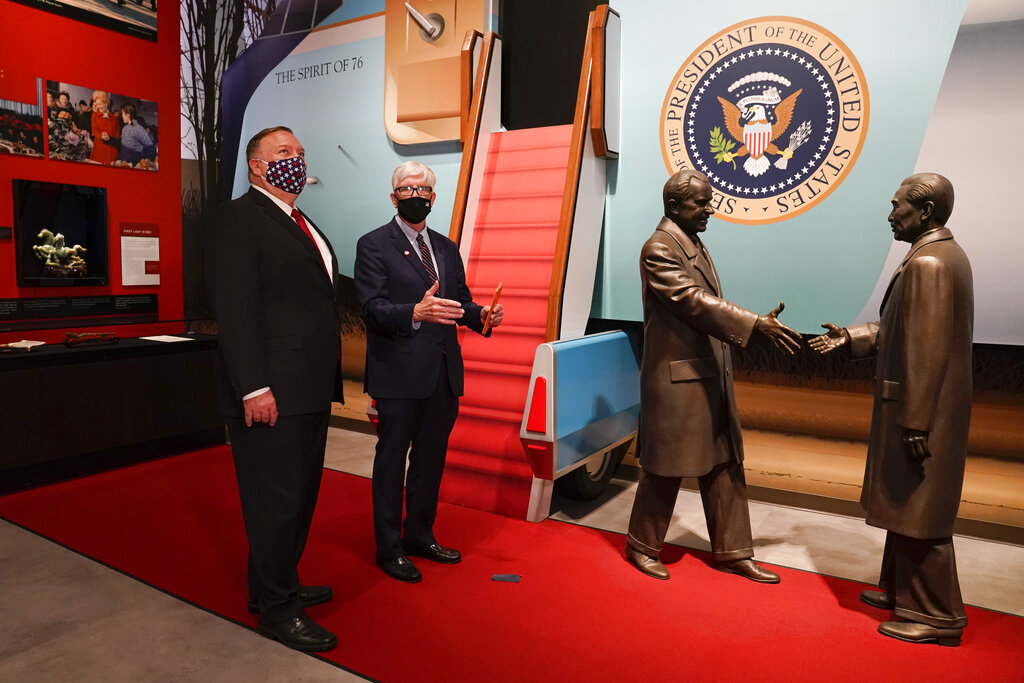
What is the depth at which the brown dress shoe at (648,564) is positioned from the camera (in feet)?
10.7

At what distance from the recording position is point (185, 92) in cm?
689

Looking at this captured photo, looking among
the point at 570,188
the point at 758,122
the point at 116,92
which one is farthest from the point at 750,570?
the point at 116,92

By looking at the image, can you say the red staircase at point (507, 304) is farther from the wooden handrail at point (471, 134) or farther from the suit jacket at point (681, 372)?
the suit jacket at point (681, 372)

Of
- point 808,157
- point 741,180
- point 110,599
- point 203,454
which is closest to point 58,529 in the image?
point 110,599

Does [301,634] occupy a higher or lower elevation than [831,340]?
lower

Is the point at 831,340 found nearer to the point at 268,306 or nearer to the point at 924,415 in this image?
the point at 924,415

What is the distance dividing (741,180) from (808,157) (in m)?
0.40

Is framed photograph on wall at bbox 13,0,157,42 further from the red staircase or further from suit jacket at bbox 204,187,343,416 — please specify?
suit jacket at bbox 204,187,343,416

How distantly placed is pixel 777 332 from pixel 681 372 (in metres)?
0.46

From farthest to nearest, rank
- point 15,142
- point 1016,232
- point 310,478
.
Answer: point 15,142
point 1016,232
point 310,478

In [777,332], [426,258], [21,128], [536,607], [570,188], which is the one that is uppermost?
[21,128]

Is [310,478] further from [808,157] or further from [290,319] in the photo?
[808,157]

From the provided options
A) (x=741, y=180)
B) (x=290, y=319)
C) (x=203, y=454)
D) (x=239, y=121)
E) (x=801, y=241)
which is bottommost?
(x=203, y=454)

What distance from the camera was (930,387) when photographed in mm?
2590
